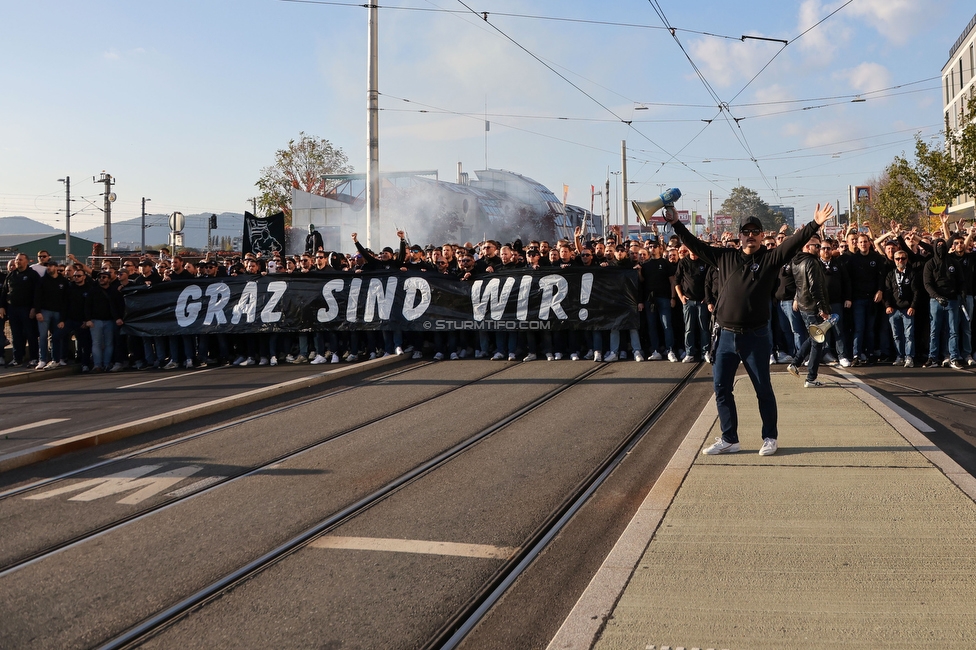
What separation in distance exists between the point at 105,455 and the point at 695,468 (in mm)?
5444

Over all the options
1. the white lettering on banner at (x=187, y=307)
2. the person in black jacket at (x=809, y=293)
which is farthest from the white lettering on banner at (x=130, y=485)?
the white lettering on banner at (x=187, y=307)

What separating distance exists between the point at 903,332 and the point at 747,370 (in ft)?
24.1

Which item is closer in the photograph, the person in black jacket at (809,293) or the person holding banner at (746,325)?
the person holding banner at (746,325)

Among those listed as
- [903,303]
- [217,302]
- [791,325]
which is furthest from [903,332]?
[217,302]

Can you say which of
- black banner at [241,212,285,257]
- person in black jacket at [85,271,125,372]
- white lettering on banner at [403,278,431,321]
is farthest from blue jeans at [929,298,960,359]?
black banner at [241,212,285,257]

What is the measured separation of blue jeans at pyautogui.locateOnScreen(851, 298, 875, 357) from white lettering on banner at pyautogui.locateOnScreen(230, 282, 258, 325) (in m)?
10.2

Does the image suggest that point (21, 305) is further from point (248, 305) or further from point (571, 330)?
point (571, 330)

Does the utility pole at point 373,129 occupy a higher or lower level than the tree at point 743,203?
lower

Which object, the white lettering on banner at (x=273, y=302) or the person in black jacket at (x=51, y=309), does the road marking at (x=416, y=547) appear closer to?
the white lettering on banner at (x=273, y=302)

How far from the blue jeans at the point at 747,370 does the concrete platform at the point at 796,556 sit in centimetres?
26

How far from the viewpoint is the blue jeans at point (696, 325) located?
1370cm

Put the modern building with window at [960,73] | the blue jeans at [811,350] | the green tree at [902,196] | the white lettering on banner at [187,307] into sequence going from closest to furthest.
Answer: the blue jeans at [811,350], the white lettering on banner at [187,307], the green tree at [902,196], the modern building with window at [960,73]

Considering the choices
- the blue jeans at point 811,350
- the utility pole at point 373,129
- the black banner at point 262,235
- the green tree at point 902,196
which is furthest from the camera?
the green tree at point 902,196

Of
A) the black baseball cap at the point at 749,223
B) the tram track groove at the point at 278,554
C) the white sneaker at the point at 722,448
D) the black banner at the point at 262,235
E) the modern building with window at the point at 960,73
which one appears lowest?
the tram track groove at the point at 278,554
